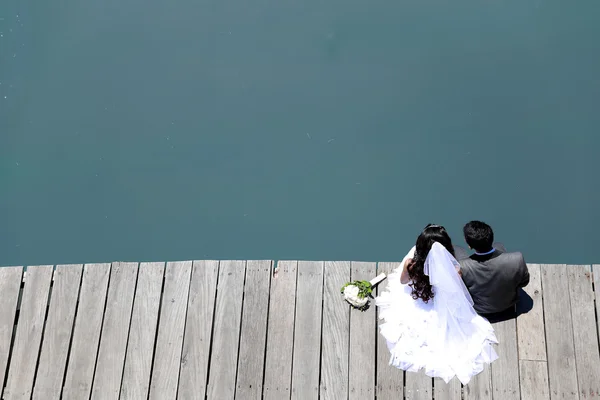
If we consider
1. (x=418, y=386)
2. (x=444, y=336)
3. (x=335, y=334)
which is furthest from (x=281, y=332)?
(x=444, y=336)

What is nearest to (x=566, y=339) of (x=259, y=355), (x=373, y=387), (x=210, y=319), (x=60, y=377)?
(x=373, y=387)

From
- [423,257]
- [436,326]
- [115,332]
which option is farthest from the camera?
[115,332]

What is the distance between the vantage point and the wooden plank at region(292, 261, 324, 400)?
3.17m

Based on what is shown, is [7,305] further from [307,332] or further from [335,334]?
[335,334]

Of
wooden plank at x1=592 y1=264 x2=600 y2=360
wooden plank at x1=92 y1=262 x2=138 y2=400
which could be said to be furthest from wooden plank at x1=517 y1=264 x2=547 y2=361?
wooden plank at x1=92 y1=262 x2=138 y2=400

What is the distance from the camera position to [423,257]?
301cm

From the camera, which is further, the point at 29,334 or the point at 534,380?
the point at 29,334

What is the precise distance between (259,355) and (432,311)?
1088mm

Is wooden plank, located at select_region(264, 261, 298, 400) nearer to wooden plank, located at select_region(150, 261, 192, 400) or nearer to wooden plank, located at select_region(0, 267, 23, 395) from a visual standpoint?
wooden plank, located at select_region(150, 261, 192, 400)

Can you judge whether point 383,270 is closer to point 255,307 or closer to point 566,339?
point 255,307

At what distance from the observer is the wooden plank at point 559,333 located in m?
3.04

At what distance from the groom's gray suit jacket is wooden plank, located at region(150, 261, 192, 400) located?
1756 millimetres

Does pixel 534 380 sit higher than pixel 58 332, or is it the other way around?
pixel 58 332

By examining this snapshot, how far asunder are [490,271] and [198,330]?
70.8 inches
